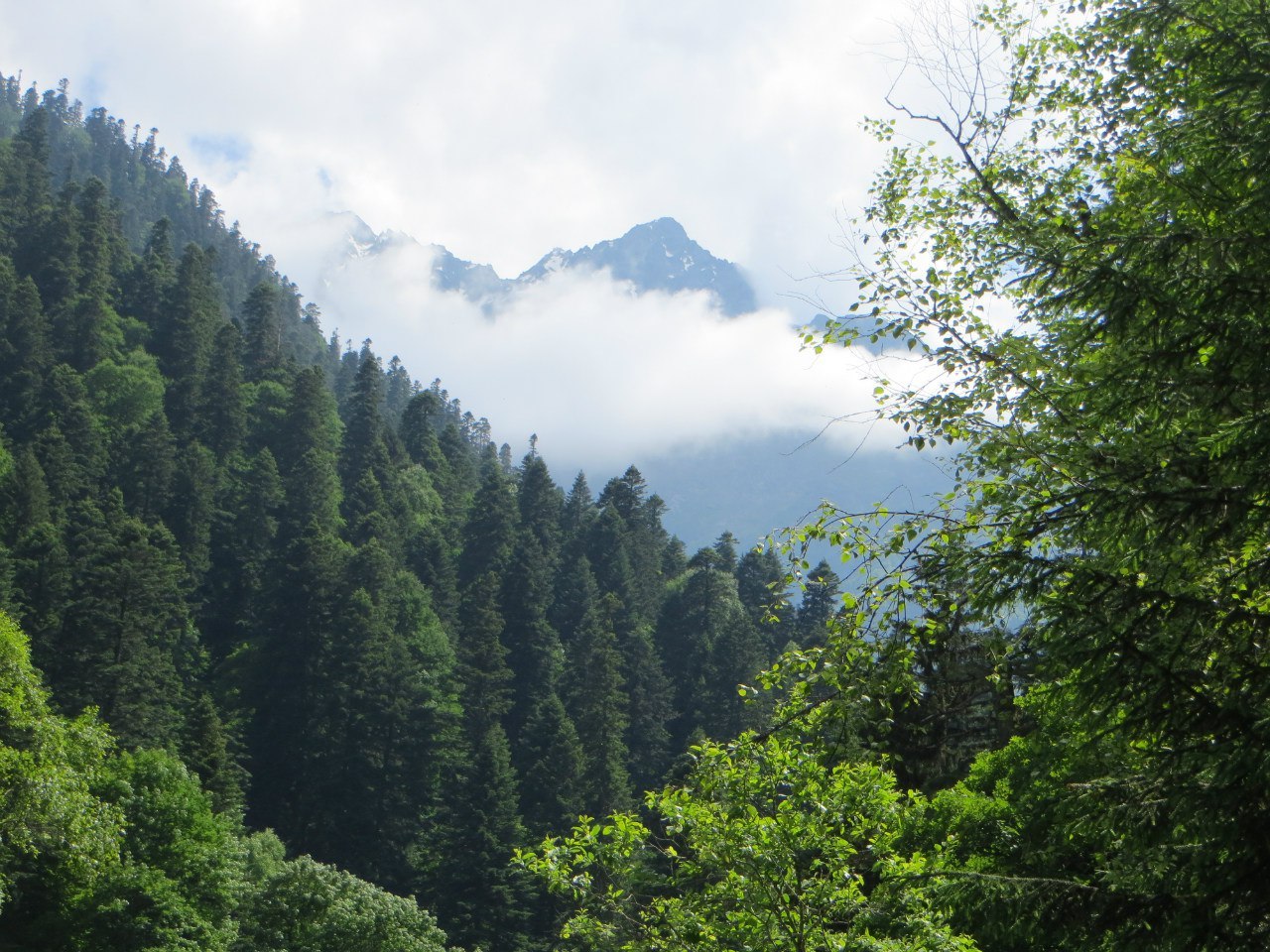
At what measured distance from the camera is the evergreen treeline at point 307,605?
2159 inches

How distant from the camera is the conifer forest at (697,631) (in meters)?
6.12

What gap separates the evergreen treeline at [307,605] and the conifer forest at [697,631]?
0.31 meters

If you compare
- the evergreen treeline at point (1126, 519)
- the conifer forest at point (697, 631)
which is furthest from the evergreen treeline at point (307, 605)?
the evergreen treeline at point (1126, 519)

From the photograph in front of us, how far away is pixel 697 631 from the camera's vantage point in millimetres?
87875

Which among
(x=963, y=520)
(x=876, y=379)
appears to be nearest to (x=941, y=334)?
(x=876, y=379)

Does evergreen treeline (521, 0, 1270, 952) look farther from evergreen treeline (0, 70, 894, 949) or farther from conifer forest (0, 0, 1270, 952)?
evergreen treeline (0, 70, 894, 949)

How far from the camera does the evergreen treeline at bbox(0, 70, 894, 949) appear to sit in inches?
2159

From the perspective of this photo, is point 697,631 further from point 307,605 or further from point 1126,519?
point 1126,519

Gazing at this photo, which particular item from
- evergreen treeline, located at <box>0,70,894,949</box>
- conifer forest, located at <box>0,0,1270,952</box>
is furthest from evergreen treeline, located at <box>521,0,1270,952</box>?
evergreen treeline, located at <box>0,70,894,949</box>

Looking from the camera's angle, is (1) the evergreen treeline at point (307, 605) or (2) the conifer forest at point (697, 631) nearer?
(2) the conifer forest at point (697, 631)

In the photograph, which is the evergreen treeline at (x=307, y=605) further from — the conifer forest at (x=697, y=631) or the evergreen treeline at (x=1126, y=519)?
the evergreen treeline at (x=1126, y=519)

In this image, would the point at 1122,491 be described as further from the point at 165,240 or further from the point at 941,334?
the point at 165,240

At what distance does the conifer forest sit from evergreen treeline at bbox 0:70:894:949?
12.4 inches

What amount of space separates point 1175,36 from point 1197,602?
361 centimetres
